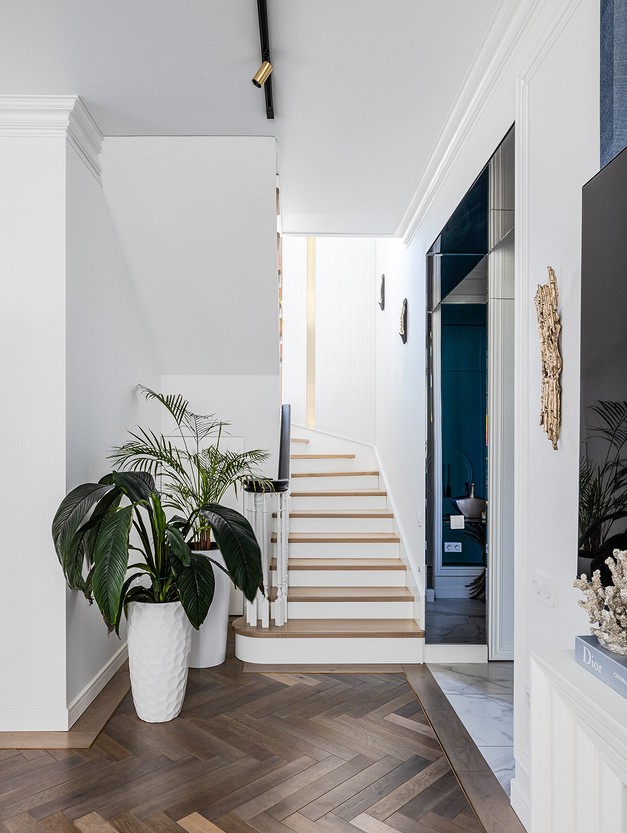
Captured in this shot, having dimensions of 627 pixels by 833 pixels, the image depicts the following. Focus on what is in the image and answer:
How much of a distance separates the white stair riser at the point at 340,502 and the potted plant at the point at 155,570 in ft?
7.07

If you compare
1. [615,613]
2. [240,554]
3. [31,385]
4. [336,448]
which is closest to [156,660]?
[240,554]

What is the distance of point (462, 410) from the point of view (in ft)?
13.1

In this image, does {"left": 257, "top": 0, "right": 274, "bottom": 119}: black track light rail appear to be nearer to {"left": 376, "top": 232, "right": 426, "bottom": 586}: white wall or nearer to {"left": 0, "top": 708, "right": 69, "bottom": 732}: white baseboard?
{"left": 376, "top": 232, "right": 426, "bottom": 586}: white wall

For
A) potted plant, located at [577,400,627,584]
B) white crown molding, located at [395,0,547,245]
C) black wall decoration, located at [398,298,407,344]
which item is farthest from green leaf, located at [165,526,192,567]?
black wall decoration, located at [398,298,407,344]

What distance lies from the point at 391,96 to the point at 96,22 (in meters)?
1.22

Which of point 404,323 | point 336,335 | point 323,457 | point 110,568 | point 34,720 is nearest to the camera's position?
point 110,568

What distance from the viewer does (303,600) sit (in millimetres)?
4148

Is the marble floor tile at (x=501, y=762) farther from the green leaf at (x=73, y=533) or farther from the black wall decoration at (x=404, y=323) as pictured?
the black wall decoration at (x=404, y=323)

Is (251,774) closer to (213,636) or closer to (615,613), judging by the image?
(213,636)

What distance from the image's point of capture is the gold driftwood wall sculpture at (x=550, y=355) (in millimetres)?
1919

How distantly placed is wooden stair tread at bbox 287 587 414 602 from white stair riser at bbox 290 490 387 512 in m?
1.01

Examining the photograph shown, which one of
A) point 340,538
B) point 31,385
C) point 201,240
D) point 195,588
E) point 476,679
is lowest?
point 476,679

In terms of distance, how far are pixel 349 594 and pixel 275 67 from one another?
297 cm

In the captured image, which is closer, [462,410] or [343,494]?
[462,410]
